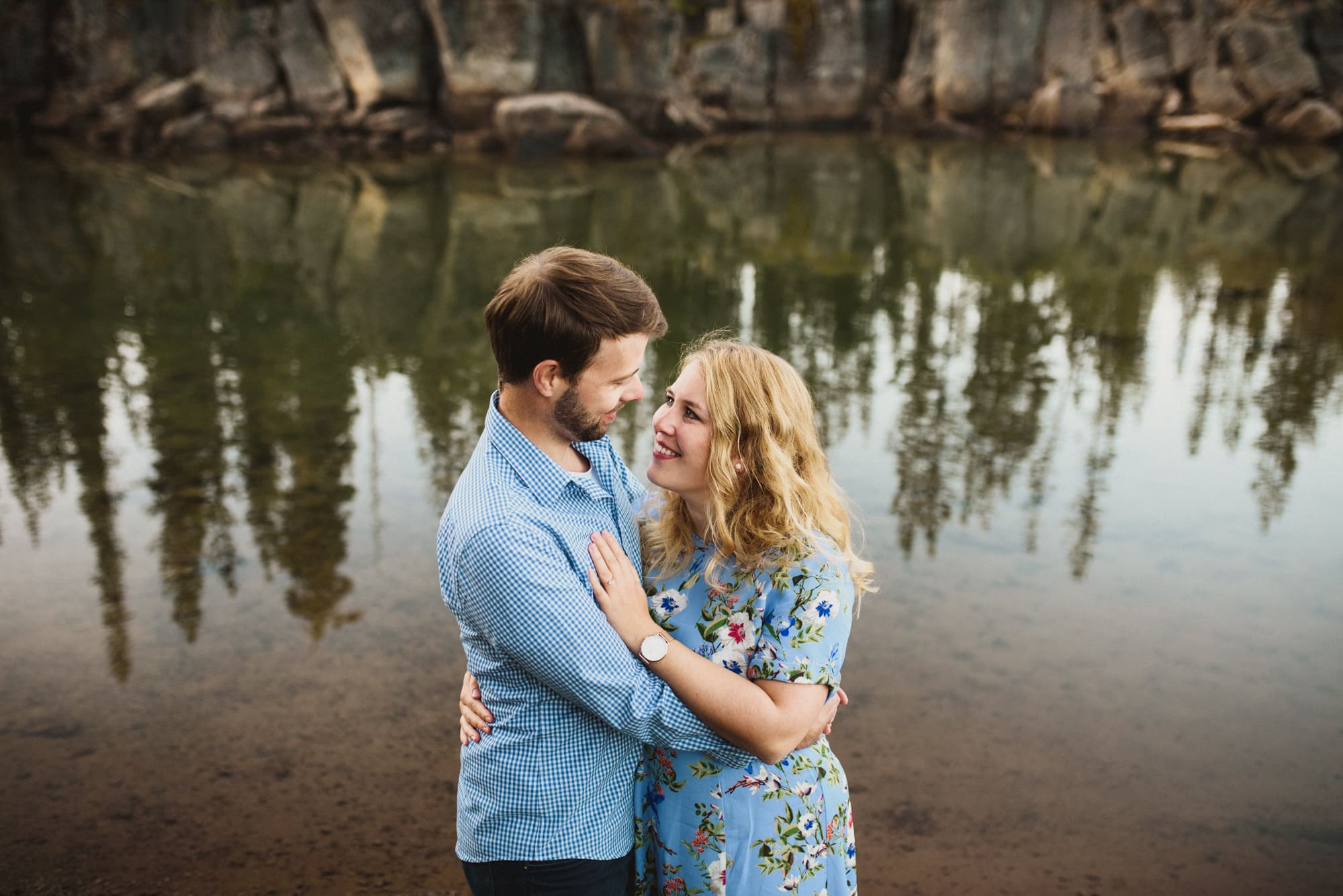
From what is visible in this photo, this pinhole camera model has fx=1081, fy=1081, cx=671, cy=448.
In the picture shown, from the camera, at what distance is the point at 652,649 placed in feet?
6.92

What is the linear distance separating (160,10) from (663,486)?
30654 mm

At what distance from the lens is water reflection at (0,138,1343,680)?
6.51m

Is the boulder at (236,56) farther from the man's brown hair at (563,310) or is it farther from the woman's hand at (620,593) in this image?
the woman's hand at (620,593)

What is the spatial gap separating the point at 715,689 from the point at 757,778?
286mm

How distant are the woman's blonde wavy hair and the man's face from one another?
218 millimetres

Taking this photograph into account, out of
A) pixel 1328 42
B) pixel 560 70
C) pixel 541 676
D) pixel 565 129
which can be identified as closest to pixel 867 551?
pixel 541 676

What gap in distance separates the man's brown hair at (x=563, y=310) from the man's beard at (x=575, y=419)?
0.05 m

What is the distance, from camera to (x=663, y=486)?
2418mm

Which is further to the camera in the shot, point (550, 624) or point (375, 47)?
point (375, 47)

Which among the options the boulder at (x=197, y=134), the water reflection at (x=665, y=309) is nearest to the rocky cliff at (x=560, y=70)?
the boulder at (x=197, y=134)

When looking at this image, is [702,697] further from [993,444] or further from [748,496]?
[993,444]

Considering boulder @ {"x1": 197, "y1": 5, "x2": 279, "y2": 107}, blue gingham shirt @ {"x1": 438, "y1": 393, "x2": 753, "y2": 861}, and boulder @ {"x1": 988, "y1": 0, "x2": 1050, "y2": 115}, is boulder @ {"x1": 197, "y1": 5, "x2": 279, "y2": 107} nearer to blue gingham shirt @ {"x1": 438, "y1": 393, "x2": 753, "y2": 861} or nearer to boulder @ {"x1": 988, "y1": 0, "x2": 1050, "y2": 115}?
boulder @ {"x1": 988, "y1": 0, "x2": 1050, "y2": 115}

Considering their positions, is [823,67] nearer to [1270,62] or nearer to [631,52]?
[631,52]

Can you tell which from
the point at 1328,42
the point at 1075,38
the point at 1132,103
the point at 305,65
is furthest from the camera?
the point at 1075,38
